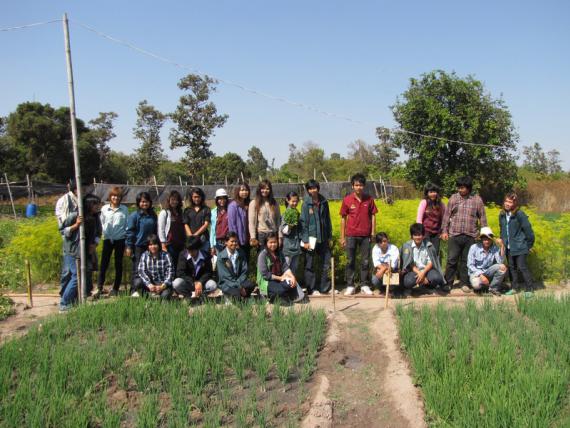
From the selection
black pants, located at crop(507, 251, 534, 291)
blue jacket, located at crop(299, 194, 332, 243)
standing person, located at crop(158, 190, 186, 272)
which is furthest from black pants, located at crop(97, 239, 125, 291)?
black pants, located at crop(507, 251, 534, 291)

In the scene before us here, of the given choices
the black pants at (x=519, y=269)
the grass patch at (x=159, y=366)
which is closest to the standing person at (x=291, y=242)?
the grass patch at (x=159, y=366)

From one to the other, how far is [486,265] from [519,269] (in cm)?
57

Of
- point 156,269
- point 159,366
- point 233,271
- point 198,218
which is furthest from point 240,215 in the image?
point 159,366

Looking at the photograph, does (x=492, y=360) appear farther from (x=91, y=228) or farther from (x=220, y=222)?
(x=91, y=228)

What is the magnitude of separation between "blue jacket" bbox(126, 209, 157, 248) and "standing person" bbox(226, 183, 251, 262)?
1.14m

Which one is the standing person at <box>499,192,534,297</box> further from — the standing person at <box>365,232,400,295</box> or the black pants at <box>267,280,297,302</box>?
the black pants at <box>267,280,297,302</box>

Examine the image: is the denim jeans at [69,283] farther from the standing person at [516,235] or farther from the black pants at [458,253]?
the standing person at [516,235]

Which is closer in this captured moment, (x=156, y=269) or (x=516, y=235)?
(x=156, y=269)

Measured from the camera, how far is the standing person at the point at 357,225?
270 inches

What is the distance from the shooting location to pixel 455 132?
22.2 metres

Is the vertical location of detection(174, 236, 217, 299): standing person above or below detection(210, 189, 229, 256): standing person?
below

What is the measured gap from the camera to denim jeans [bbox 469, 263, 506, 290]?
6.71 m

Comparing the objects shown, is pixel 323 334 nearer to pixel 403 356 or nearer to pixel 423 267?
pixel 403 356

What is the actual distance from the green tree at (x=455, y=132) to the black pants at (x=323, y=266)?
1606 centimetres
